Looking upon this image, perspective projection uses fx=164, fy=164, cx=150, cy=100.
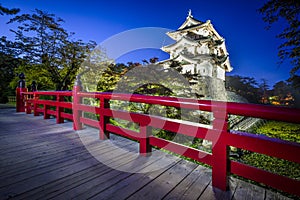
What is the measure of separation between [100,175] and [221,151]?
1265 millimetres

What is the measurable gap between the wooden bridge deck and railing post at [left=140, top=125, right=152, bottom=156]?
0.30 ft

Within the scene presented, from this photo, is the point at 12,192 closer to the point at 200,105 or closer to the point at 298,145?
the point at 200,105

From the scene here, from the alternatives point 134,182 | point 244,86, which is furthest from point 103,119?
point 244,86

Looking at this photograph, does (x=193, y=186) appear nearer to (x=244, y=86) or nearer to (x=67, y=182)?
(x=67, y=182)

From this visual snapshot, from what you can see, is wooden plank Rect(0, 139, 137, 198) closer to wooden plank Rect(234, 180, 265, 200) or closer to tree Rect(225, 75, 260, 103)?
wooden plank Rect(234, 180, 265, 200)

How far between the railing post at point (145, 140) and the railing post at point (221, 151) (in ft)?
3.03

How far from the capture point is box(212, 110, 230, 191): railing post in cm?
153

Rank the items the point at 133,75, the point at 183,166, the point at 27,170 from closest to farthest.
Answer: the point at 27,170, the point at 183,166, the point at 133,75

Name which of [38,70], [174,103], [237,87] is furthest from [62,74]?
[237,87]

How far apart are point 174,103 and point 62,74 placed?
32.7 feet

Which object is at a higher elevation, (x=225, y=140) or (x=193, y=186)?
(x=225, y=140)

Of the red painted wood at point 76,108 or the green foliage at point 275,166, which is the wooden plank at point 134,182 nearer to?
the red painted wood at point 76,108

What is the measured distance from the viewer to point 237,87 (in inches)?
1075

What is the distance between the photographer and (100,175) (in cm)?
175
